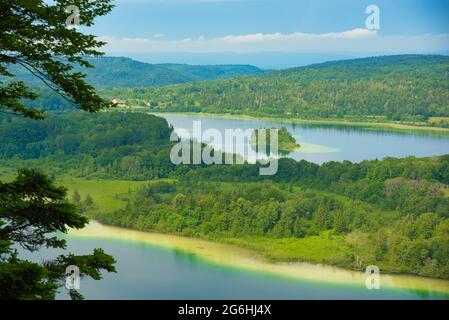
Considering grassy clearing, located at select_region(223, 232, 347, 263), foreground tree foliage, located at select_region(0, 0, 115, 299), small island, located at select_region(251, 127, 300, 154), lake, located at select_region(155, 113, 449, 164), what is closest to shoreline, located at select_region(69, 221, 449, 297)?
grassy clearing, located at select_region(223, 232, 347, 263)

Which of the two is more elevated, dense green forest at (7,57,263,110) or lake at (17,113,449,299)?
dense green forest at (7,57,263,110)

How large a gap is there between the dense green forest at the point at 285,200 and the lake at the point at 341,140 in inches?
130

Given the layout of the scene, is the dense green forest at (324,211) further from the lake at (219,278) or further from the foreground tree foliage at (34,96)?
the foreground tree foliage at (34,96)

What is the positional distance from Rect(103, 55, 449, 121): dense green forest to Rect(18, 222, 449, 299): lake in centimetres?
2648

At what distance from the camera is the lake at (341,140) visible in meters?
24.5

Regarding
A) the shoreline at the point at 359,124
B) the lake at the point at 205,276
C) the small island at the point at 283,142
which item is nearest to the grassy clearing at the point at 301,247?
the lake at the point at 205,276

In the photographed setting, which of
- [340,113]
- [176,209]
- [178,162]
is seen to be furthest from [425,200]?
[340,113]

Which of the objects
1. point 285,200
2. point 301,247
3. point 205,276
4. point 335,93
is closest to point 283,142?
point 285,200

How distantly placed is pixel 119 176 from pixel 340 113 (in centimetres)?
2138

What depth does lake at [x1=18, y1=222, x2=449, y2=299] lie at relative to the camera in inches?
414

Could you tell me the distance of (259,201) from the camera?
52.7 ft

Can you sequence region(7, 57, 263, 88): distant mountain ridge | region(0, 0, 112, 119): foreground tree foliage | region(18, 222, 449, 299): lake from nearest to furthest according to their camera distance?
region(0, 0, 112, 119): foreground tree foliage → region(18, 222, 449, 299): lake → region(7, 57, 263, 88): distant mountain ridge

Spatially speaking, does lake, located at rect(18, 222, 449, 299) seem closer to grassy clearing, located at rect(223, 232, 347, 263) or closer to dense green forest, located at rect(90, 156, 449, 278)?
grassy clearing, located at rect(223, 232, 347, 263)

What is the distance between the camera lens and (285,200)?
635 inches
